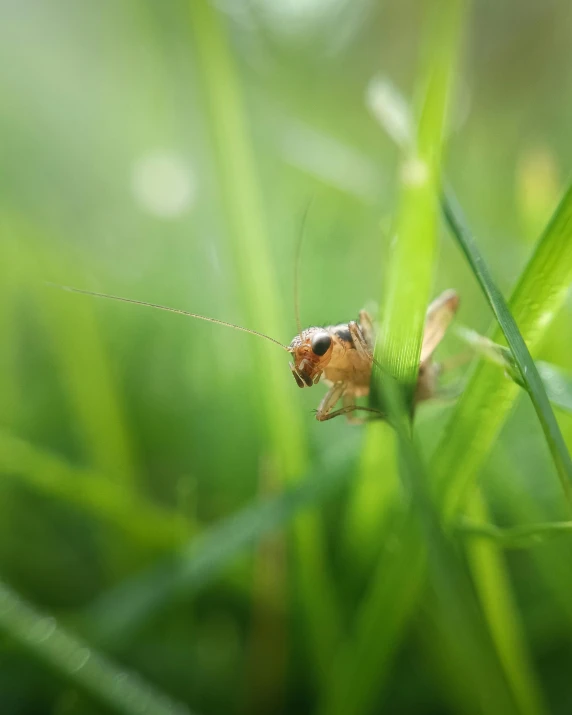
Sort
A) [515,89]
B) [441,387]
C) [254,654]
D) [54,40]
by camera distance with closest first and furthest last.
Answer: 1. [254,654]
2. [441,387]
3. [54,40]
4. [515,89]

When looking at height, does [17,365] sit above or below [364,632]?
above

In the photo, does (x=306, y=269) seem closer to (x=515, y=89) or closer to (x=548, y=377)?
(x=548, y=377)

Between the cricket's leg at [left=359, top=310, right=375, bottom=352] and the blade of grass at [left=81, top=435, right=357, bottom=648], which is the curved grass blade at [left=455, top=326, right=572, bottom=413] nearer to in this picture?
the cricket's leg at [left=359, top=310, right=375, bottom=352]

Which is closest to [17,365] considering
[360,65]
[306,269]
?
[306,269]

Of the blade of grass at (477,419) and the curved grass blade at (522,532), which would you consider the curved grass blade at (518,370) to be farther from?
the curved grass blade at (522,532)

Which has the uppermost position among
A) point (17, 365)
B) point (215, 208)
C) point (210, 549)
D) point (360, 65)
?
point (360, 65)

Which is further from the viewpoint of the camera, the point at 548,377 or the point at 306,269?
the point at 306,269

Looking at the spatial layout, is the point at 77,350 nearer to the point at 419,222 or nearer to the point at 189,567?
the point at 189,567

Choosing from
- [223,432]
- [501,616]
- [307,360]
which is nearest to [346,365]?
[307,360]
